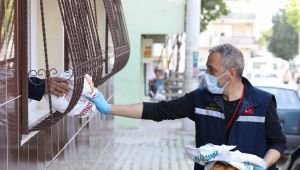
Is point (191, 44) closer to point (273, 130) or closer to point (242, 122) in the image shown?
point (273, 130)

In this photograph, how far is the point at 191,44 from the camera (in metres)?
15.4

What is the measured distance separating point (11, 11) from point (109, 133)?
519 cm

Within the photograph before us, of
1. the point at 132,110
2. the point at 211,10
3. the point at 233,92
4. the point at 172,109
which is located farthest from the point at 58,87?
the point at 211,10

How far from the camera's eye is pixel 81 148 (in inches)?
226

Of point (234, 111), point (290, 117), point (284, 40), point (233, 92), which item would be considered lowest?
point (290, 117)

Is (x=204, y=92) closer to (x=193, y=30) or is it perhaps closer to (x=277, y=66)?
(x=193, y=30)

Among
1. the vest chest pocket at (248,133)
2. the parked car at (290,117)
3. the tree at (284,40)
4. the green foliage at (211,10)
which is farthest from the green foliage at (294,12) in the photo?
the vest chest pocket at (248,133)

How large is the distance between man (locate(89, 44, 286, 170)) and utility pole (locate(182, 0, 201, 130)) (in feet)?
35.5

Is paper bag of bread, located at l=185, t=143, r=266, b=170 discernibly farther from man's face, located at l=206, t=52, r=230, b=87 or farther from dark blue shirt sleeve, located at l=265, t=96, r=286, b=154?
man's face, located at l=206, t=52, r=230, b=87

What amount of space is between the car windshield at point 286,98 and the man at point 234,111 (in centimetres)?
800

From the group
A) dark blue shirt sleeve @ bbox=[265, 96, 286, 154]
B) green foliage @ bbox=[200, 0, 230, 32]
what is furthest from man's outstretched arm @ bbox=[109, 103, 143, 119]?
green foliage @ bbox=[200, 0, 230, 32]

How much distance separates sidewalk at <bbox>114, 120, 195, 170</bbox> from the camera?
35.8ft

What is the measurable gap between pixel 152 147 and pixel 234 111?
9.06m

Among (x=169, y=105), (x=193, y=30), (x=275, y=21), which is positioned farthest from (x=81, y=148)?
(x=275, y=21)
